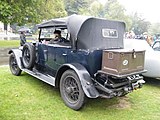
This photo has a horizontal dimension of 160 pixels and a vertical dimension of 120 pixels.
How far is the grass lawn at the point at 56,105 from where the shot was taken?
4.18 m

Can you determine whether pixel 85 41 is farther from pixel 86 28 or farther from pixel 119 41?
pixel 119 41

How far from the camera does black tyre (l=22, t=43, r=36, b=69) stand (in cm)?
593

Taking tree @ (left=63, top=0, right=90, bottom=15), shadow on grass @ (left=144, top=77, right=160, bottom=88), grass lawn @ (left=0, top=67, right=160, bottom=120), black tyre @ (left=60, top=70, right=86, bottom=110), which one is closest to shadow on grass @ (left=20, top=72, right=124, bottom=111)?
grass lawn @ (left=0, top=67, right=160, bottom=120)

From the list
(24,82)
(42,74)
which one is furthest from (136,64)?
(24,82)

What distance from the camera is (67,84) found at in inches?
185

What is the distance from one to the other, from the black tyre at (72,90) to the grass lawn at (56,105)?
14 cm

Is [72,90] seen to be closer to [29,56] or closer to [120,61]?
[120,61]

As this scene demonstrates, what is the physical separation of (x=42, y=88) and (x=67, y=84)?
1.23 metres

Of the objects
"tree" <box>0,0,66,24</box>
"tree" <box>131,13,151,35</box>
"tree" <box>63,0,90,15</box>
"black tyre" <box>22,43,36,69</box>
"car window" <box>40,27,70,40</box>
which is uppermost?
"tree" <box>63,0,90,15</box>

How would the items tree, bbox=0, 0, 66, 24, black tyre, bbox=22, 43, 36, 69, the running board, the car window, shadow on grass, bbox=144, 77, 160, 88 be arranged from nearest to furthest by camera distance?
the running board
the car window
black tyre, bbox=22, 43, 36, 69
shadow on grass, bbox=144, 77, 160, 88
tree, bbox=0, 0, 66, 24

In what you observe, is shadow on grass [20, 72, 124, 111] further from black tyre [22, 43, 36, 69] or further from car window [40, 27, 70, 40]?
car window [40, 27, 70, 40]

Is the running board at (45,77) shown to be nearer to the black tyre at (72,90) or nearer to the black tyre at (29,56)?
the black tyre at (29,56)

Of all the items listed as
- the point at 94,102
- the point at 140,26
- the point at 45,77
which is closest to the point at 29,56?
the point at 45,77

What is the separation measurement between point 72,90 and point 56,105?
0.50 metres
